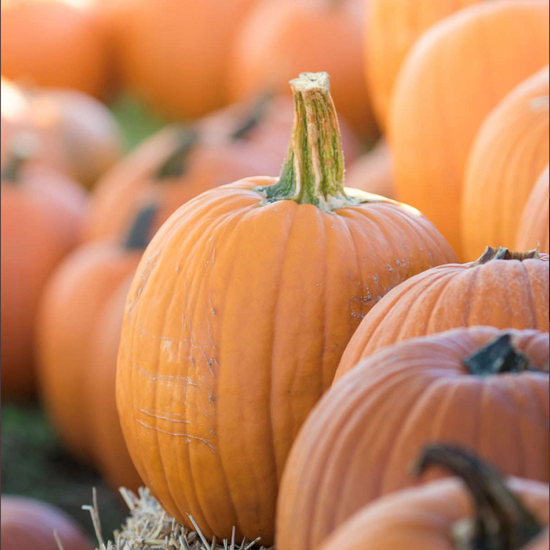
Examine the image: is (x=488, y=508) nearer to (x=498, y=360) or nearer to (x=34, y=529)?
(x=498, y=360)

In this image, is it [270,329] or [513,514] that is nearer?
[513,514]

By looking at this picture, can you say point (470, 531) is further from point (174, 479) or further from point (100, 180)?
point (100, 180)

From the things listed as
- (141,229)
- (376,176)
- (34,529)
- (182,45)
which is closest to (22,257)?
(141,229)

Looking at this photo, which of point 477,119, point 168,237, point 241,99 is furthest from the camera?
point 241,99

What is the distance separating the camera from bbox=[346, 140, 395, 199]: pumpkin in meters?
3.14

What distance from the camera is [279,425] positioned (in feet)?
4.78

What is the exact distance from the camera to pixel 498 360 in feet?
3.26

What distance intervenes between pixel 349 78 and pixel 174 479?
144 inches

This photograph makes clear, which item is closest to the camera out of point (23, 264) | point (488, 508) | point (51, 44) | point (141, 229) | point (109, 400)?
A: point (488, 508)

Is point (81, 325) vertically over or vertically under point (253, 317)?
under

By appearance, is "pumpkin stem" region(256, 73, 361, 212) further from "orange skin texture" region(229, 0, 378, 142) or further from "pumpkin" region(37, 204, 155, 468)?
"orange skin texture" region(229, 0, 378, 142)

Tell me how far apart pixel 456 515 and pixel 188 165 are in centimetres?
273

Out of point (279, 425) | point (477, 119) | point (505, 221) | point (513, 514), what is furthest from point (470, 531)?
point (477, 119)

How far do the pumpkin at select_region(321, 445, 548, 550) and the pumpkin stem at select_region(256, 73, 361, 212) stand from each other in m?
0.82
